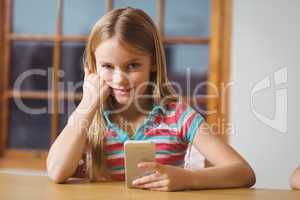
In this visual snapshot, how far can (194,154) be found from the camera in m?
1.39

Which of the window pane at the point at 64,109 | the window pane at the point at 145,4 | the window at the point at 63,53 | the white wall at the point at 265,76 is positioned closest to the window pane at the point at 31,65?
the window at the point at 63,53

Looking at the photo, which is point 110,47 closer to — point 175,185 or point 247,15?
point 175,185

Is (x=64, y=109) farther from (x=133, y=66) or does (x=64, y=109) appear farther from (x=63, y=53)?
(x=133, y=66)

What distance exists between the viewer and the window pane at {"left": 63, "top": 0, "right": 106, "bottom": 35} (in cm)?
248

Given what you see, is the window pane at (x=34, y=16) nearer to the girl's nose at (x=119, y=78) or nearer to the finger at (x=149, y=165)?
the girl's nose at (x=119, y=78)

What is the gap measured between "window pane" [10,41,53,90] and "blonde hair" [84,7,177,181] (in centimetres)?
127

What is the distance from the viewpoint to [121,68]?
3.86 feet

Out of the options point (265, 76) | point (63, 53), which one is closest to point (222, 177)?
point (265, 76)

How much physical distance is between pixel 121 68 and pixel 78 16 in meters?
1.41

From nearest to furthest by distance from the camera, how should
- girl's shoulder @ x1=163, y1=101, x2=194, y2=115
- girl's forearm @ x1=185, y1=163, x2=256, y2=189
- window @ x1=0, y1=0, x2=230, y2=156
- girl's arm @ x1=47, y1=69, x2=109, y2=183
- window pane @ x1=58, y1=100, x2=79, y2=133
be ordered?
1. girl's forearm @ x1=185, y1=163, x2=256, y2=189
2. girl's arm @ x1=47, y1=69, x2=109, y2=183
3. girl's shoulder @ x1=163, y1=101, x2=194, y2=115
4. window @ x1=0, y1=0, x2=230, y2=156
5. window pane @ x1=58, y1=100, x2=79, y2=133

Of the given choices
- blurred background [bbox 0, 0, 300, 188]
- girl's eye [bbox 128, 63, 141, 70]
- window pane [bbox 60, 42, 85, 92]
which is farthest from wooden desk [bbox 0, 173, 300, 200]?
window pane [bbox 60, 42, 85, 92]

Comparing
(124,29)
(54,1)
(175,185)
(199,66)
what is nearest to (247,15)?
(199,66)

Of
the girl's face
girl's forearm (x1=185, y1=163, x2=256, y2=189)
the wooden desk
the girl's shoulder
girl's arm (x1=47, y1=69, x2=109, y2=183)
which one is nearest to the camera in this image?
the wooden desk

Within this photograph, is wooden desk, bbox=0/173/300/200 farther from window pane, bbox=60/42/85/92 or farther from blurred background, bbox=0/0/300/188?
window pane, bbox=60/42/85/92
